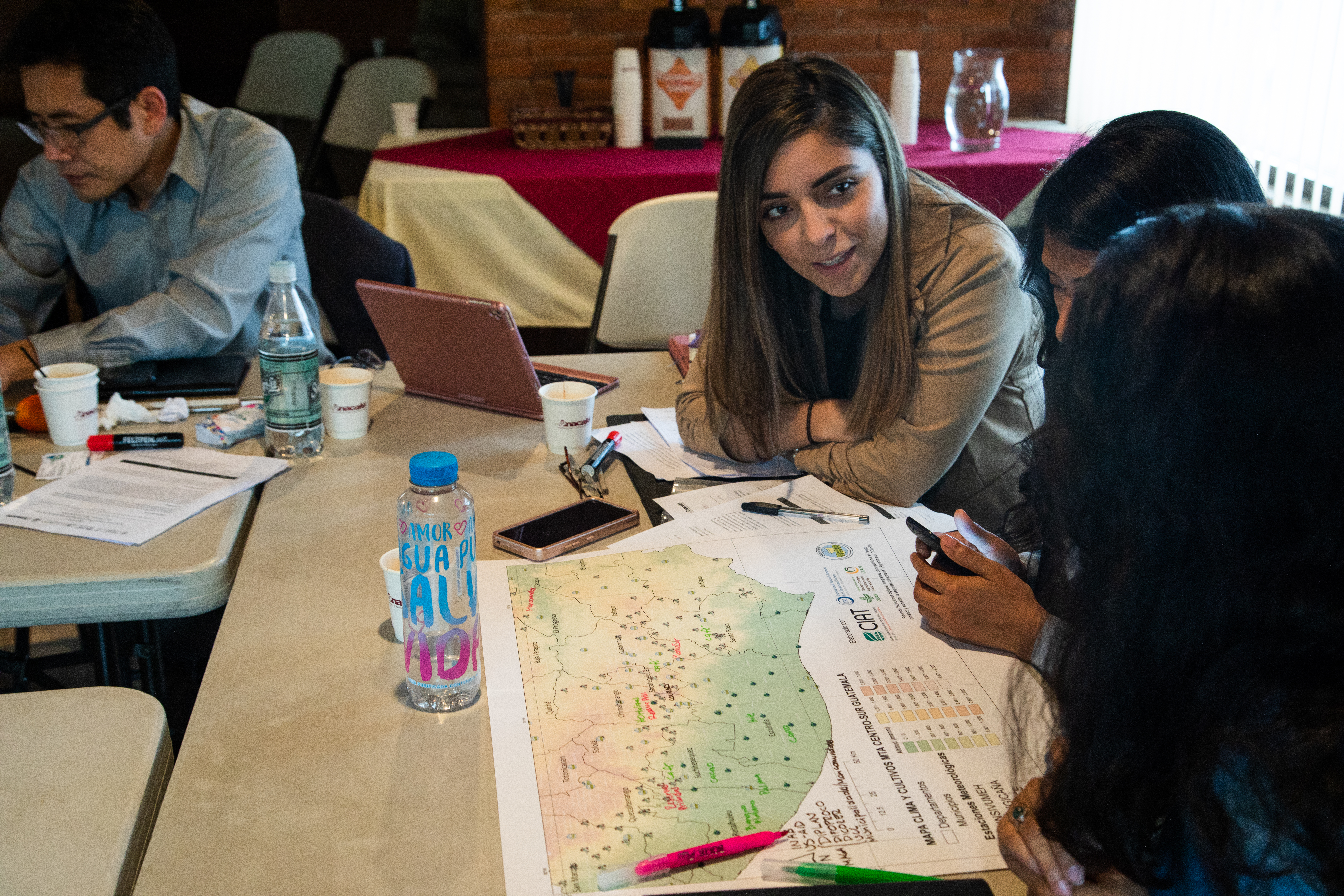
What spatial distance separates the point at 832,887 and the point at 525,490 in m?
0.75

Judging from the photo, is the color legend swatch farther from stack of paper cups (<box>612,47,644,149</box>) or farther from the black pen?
stack of paper cups (<box>612,47,644,149</box>)

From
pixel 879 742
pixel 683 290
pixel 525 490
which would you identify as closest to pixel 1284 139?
pixel 683 290

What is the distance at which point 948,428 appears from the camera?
1362mm

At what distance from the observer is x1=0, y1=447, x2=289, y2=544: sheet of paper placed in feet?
3.98

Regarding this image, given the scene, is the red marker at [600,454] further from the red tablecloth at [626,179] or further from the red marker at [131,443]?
the red tablecloth at [626,179]

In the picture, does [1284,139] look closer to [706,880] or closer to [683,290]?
[683,290]

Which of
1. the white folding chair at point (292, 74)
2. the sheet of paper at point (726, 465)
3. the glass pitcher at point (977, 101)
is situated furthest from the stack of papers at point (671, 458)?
the white folding chair at point (292, 74)

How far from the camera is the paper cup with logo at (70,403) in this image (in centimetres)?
142

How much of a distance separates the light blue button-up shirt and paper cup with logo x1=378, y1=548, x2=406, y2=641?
1.01 metres

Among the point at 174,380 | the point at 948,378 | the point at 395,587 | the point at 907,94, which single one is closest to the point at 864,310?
the point at 948,378

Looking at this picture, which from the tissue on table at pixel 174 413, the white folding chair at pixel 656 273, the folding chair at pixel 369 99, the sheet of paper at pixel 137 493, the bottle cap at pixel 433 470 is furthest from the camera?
the folding chair at pixel 369 99

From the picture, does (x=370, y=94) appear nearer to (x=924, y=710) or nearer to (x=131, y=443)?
(x=131, y=443)

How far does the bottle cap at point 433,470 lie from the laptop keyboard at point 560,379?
0.84m

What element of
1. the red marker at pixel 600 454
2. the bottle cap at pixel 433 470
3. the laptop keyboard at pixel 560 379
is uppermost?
the bottle cap at pixel 433 470
